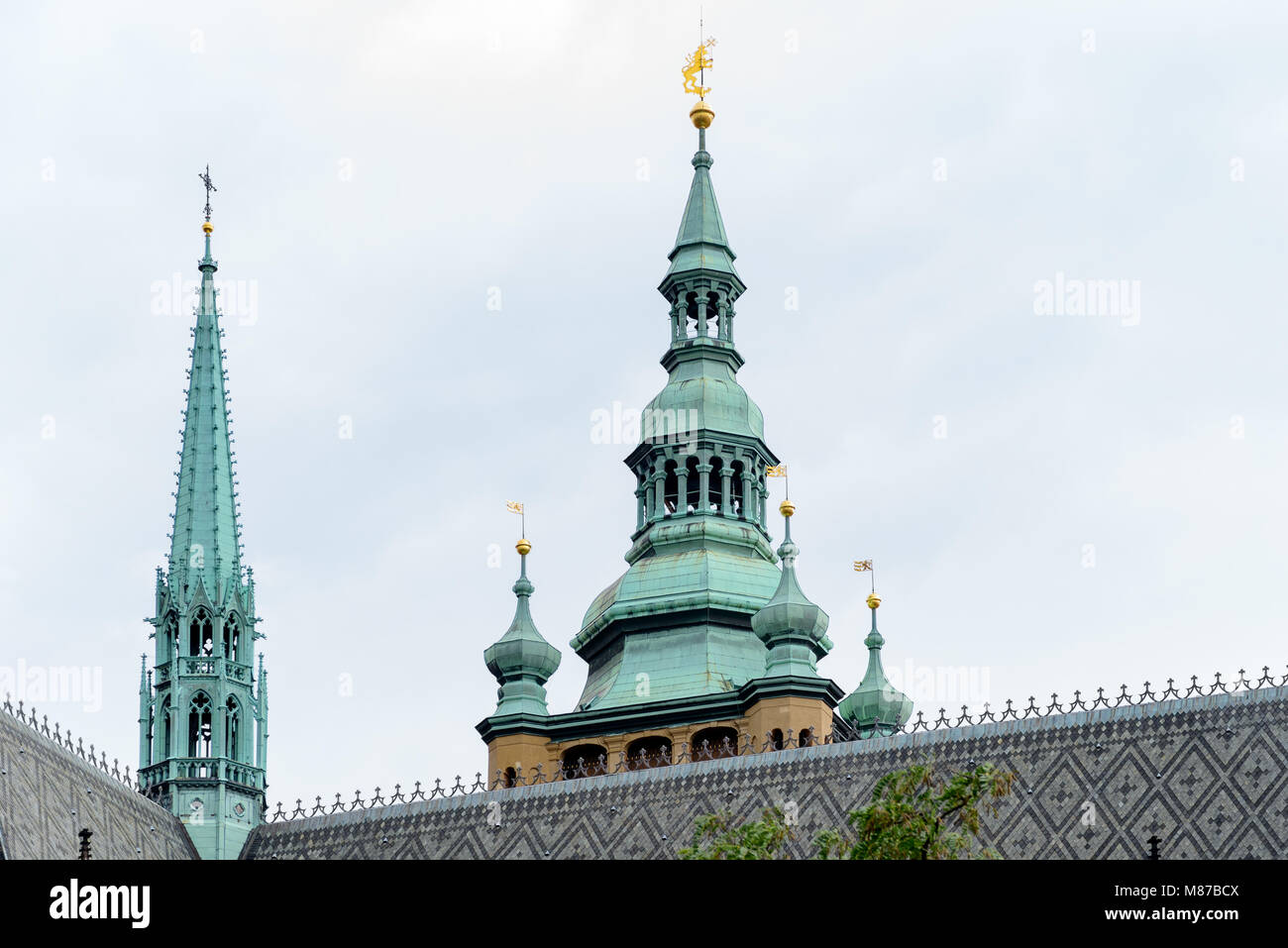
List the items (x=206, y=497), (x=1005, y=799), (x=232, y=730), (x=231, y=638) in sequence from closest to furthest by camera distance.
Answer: (x=1005, y=799)
(x=232, y=730)
(x=231, y=638)
(x=206, y=497)

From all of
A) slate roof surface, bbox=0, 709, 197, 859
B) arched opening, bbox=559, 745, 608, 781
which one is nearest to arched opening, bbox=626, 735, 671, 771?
arched opening, bbox=559, 745, 608, 781

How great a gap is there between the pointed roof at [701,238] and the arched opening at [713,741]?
2014cm

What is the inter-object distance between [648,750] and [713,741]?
229cm

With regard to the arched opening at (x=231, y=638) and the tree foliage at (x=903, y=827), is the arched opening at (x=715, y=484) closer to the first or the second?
the arched opening at (x=231, y=638)

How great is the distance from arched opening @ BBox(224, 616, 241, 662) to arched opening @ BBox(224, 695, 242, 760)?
1.54 metres

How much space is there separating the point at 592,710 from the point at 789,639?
24.8 feet

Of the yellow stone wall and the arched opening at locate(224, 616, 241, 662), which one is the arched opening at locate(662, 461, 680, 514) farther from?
the arched opening at locate(224, 616, 241, 662)

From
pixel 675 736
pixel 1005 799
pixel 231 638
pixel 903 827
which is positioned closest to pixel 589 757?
pixel 675 736

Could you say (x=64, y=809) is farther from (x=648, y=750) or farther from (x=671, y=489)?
(x=671, y=489)

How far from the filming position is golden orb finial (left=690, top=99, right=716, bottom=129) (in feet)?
332

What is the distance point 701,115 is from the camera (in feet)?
332

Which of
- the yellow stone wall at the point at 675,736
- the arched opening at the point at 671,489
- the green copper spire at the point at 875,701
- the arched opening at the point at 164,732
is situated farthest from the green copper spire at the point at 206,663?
the green copper spire at the point at 875,701
